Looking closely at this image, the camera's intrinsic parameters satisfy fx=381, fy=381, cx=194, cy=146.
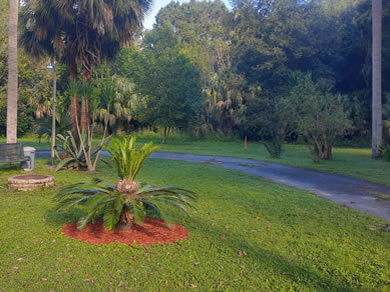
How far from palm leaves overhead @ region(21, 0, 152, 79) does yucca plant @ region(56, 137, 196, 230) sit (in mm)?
9813

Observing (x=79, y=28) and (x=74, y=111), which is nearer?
(x=74, y=111)

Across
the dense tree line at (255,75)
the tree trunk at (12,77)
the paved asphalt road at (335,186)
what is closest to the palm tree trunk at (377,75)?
the paved asphalt road at (335,186)

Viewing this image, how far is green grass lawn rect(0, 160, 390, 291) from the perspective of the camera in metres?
4.00

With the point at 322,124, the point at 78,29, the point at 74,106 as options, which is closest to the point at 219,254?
the point at 74,106

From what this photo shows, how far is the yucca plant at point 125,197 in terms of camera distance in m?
5.12

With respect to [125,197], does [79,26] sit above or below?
above

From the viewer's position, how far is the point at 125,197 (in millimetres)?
5406

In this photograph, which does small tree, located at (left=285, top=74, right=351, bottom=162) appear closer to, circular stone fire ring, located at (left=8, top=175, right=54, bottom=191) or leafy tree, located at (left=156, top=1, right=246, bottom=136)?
circular stone fire ring, located at (left=8, top=175, right=54, bottom=191)

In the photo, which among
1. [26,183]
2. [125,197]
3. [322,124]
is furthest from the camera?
[322,124]

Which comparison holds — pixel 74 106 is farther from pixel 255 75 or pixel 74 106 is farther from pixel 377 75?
pixel 255 75

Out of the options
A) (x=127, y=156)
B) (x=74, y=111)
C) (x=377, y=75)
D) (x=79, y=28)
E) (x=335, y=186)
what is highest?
(x=79, y=28)

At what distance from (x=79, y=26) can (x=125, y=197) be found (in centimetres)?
1141

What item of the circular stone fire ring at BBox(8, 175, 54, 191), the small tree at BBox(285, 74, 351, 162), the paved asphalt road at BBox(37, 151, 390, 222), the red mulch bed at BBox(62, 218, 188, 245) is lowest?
the red mulch bed at BBox(62, 218, 188, 245)

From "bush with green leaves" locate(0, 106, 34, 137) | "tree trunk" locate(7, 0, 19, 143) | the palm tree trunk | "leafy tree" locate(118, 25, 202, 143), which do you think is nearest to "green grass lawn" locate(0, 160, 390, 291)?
"tree trunk" locate(7, 0, 19, 143)
